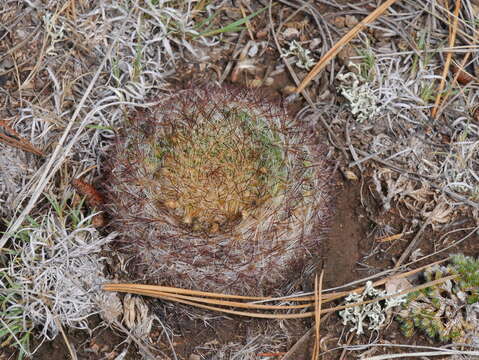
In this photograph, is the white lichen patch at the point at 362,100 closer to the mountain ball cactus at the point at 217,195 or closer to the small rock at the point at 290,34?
the small rock at the point at 290,34

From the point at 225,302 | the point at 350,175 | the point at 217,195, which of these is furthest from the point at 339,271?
the point at 217,195

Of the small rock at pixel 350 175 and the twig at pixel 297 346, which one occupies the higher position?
the small rock at pixel 350 175

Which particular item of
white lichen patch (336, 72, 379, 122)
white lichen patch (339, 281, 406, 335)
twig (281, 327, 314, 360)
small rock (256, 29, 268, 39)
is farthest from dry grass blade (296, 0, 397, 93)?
twig (281, 327, 314, 360)

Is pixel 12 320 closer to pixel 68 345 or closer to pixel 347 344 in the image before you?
pixel 68 345

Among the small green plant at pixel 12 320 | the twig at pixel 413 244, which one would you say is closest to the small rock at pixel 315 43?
the twig at pixel 413 244

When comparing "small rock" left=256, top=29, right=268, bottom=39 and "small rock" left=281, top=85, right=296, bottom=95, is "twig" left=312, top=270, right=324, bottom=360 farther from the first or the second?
"small rock" left=256, top=29, right=268, bottom=39

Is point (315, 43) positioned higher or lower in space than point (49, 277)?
higher
